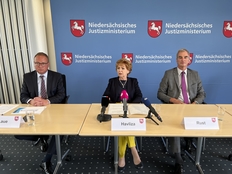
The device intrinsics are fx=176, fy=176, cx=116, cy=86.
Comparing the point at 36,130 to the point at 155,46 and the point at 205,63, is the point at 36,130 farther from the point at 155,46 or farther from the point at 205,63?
the point at 205,63

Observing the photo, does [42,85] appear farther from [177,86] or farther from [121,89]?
[177,86]

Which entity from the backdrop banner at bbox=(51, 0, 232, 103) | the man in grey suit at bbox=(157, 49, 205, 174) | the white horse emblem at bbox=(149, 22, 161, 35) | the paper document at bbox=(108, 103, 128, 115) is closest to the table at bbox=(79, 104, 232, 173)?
the paper document at bbox=(108, 103, 128, 115)

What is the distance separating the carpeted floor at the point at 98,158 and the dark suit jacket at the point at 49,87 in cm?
74

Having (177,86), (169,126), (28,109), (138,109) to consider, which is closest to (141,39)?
(177,86)

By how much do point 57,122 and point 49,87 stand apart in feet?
3.18

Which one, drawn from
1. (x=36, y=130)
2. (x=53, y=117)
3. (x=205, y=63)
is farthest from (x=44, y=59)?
(x=205, y=63)

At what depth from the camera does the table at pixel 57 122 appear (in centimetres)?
137

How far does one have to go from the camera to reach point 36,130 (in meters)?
1.39

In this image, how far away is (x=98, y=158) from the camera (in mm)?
2244

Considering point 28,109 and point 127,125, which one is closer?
point 127,125

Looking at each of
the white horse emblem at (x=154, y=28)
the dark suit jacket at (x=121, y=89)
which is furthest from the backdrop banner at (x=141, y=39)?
the dark suit jacket at (x=121, y=89)

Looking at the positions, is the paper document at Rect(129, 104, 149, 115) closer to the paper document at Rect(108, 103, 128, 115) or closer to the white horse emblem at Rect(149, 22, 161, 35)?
the paper document at Rect(108, 103, 128, 115)

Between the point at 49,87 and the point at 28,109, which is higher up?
the point at 49,87

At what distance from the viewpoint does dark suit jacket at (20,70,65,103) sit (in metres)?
2.33
